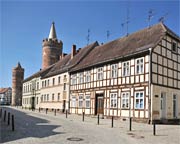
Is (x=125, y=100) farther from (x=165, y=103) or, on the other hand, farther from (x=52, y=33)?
(x=52, y=33)

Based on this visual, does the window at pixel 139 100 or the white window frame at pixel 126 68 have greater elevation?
the white window frame at pixel 126 68

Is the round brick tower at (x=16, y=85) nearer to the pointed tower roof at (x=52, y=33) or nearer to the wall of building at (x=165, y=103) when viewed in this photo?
the pointed tower roof at (x=52, y=33)

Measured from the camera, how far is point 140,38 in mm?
29672

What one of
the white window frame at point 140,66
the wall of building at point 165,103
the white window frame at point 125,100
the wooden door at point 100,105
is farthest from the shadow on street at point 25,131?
the wooden door at point 100,105

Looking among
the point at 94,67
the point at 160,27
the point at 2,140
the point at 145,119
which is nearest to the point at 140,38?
the point at 160,27

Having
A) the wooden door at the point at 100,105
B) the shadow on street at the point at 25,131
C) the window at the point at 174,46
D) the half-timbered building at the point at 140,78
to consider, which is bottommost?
the shadow on street at the point at 25,131

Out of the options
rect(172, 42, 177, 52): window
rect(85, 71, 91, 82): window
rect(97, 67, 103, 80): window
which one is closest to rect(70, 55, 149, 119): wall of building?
rect(85, 71, 91, 82): window

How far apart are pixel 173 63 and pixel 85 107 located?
1240 centimetres

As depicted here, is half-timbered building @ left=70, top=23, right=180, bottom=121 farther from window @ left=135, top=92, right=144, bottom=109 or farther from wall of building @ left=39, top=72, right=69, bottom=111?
wall of building @ left=39, top=72, right=69, bottom=111

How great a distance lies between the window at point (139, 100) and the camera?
24.8m

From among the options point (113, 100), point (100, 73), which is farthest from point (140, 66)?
point (100, 73)

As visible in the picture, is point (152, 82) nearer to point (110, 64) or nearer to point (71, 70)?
point (110, 64)

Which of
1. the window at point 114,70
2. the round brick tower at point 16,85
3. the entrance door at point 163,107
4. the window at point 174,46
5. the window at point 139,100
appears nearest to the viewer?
the window at point 139,100

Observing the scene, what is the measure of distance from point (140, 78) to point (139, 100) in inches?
80.2
